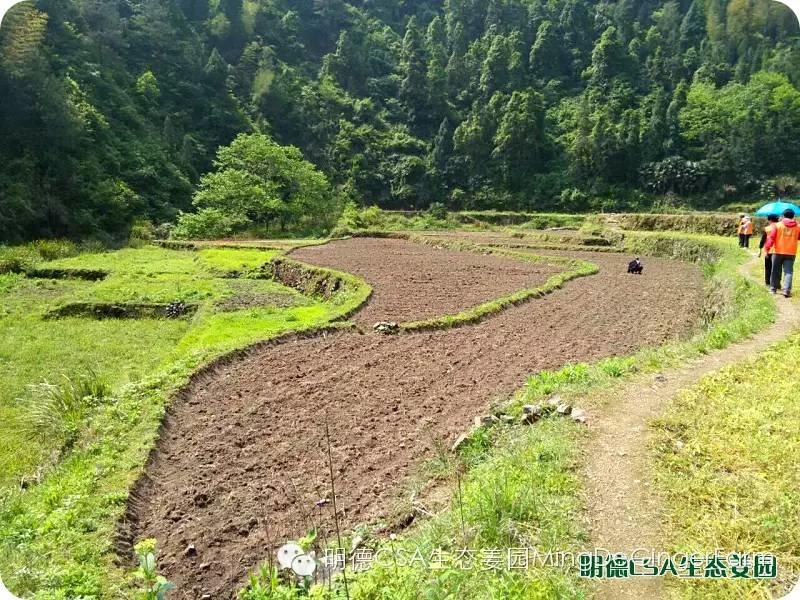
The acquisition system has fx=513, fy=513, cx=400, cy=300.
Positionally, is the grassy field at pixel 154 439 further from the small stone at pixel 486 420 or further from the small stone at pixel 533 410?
the small stone at pixel 533 410

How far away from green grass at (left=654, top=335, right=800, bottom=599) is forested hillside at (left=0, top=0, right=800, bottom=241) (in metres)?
38.5

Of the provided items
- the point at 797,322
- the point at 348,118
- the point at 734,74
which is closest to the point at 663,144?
the point at 734,74

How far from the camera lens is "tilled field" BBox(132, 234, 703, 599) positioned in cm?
582

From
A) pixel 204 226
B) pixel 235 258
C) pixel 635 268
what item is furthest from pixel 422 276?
pixel 204 226

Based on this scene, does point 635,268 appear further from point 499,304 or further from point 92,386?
point 92,386

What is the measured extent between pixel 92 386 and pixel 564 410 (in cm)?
902

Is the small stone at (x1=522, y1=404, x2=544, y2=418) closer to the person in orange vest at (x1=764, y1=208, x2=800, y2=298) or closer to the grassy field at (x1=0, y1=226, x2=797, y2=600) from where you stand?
the grassy field at (x1=0, y1=226, x2=797, y2=600)

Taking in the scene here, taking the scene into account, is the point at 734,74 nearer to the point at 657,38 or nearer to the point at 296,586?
the point at 657,38

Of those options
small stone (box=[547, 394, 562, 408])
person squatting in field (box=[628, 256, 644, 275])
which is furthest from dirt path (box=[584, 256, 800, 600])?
person squatting in field (box=[628, 256, 644, 275])

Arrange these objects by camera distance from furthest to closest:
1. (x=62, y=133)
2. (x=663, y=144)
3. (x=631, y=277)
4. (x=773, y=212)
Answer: (x=663, y=144) < (x=62, y=133) < (x=631, y=277) < (x=773, y=212)

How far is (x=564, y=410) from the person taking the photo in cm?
667

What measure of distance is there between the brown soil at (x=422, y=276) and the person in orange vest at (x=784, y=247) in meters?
7.80

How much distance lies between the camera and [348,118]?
7794 cm

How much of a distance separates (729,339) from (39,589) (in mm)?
10208
